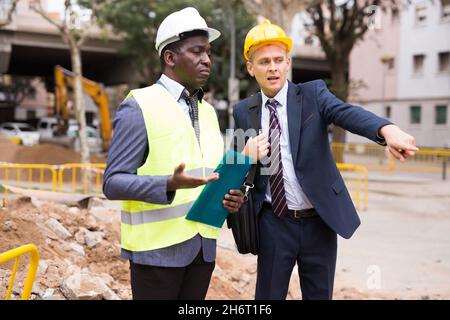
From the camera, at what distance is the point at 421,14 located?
33875mm

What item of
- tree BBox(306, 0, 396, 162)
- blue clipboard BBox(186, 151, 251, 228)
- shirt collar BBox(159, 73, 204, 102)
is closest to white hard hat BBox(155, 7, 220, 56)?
shirt collar BBox(159, 73, 204, 102)

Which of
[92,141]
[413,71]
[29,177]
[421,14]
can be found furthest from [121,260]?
[421,14]

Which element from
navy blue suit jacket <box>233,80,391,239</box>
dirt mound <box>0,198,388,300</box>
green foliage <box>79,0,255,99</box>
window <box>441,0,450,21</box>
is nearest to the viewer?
navy blue suit jacket <box>233,80,391,239</box>

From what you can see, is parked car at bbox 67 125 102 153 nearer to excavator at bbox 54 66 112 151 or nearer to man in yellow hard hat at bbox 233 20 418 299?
excavator at bbox 54 66 112 151

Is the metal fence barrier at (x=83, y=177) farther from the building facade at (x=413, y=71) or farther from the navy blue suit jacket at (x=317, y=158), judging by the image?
the building facade at (x=413, y=71)

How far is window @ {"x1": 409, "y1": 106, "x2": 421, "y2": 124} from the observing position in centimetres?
3388

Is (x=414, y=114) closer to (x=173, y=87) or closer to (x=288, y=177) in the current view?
(x=288, y=177)

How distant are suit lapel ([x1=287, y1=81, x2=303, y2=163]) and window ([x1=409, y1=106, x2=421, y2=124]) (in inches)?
1285

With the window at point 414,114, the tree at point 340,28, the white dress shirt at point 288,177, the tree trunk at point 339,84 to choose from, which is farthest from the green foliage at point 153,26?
the white dress shirt at point 288,177

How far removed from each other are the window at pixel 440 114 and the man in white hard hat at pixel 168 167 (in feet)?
105

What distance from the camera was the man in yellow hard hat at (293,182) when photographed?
9.76ft

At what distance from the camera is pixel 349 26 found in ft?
73.2
